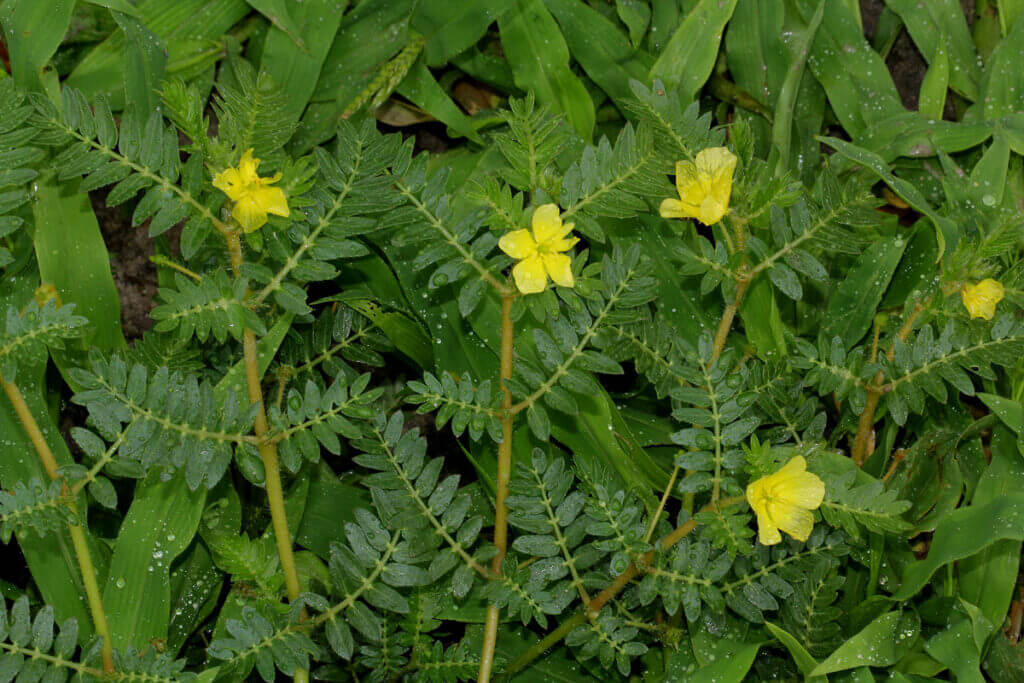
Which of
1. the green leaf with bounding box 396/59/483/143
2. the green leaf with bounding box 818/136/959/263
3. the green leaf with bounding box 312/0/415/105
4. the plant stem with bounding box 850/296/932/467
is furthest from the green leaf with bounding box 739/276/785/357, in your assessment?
the green leaf with bounding box 312/0/415/105

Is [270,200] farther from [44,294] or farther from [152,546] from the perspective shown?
[152,546]

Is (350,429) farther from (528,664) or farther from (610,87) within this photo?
(610,87)

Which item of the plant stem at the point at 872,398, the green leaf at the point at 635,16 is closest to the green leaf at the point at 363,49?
the green leaf at the point at 635,16

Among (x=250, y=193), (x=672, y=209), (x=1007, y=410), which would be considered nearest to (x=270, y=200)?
(x=250, y=193)

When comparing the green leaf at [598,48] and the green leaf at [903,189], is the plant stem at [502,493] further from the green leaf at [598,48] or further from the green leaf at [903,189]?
the green leaf at [903,189]

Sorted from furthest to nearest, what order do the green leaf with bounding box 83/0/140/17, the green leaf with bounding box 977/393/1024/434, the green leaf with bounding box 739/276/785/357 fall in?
1. the green leaf with bounding box 739/276/785/357
2. the green leaf with bounding box 83/0/140/17
3. the green leaf with bounding box 977/393/1024/434

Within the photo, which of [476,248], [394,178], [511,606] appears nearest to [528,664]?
[511,606]

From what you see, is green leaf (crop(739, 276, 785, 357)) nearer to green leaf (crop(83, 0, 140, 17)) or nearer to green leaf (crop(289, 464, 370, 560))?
green leaf (crop(289, 464, 370, 560))
